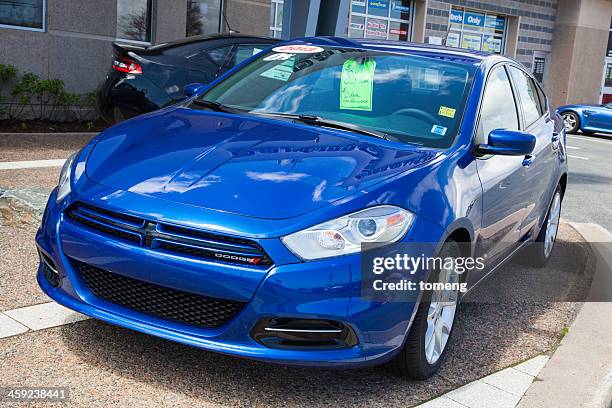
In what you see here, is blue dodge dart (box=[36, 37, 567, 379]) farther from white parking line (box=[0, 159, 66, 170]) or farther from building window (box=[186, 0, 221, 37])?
building window (box=[186, 0, 221, 37])

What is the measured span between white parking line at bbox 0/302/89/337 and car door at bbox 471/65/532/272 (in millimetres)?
2104

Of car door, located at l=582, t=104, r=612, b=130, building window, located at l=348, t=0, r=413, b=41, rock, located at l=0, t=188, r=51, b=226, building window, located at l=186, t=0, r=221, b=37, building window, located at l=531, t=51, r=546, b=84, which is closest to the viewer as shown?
rock, located at l=0, t=188, r=51, b=226

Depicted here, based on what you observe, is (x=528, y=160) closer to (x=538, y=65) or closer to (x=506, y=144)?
(x=506, y=144)

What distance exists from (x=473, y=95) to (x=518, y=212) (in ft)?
2.79

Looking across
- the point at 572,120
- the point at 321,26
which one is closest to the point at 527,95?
the point at 321,26

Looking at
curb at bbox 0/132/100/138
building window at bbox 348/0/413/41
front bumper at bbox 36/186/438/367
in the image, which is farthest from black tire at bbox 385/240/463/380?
building window at bbox 348/0/413/41

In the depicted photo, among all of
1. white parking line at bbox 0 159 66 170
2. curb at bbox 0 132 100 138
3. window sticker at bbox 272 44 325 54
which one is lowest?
white parking line at bbox 0 159 66 170

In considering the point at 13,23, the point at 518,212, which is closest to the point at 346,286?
the point at 518,212

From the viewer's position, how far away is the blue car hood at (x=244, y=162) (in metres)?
3.07

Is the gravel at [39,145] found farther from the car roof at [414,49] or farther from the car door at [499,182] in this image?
the car door at [499,182]

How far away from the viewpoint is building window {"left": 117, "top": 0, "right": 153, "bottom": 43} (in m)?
12.1

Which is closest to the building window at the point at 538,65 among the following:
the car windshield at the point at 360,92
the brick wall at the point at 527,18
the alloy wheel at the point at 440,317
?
the brick wall at the point at 527,18

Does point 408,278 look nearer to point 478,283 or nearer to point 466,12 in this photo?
point 478,283

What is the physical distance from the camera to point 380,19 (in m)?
23.4
